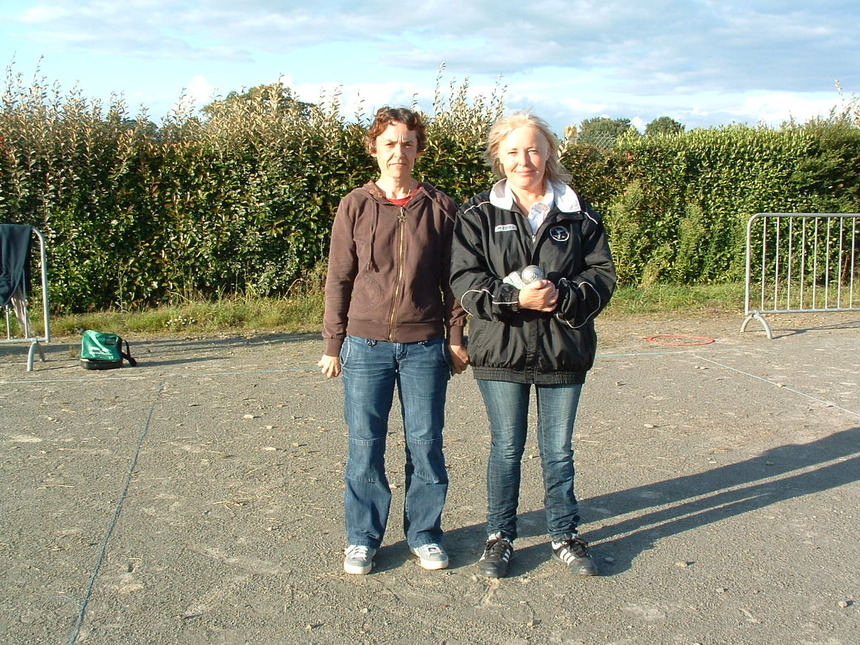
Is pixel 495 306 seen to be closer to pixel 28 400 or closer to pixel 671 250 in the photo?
pixel 28 400

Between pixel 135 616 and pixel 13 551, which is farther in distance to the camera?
pixel 13 551

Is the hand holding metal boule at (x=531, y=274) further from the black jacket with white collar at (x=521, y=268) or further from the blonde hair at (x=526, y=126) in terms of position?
the blonde hair at (x=526, y=126)

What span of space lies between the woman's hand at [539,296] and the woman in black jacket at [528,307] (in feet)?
0.08

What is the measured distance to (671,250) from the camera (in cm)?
1335

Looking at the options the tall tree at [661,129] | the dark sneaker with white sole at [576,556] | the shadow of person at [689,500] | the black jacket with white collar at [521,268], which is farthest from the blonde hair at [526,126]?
the tall tree at [661,129]

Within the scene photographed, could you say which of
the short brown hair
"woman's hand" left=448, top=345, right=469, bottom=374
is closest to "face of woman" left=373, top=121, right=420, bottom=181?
the short brown hair

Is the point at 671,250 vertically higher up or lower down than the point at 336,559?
higher up

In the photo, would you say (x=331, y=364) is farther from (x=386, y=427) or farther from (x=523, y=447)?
(x=523, y=447)

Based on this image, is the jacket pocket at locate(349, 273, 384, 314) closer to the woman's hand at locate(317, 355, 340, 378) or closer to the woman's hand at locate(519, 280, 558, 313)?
the woman's hand at locate(317, 355, 340, 378)

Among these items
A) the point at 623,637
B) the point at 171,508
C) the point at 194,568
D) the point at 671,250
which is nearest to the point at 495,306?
the point at 623,637

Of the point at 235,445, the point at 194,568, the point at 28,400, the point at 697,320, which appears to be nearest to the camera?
the point at 194,568

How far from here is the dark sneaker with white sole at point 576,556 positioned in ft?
12.2

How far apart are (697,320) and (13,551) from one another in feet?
30.2

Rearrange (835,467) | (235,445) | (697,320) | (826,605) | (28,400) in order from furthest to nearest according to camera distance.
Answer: (697,320)
(28,400)
(235,445)
(835,467)
(826,605)
